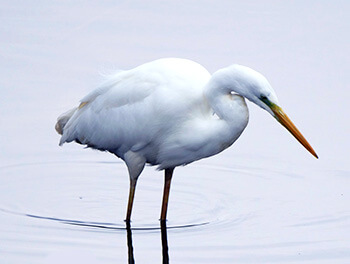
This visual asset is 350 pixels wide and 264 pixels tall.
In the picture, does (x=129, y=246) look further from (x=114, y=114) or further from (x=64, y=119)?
(x=64, y=119)

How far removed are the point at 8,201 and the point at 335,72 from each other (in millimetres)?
4427

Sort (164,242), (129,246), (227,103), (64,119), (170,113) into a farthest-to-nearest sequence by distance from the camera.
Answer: (64,119)
(164,242)
(129,246)
(170,113)
(227,103)

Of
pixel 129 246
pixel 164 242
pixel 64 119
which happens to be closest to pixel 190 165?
pixel 64 119

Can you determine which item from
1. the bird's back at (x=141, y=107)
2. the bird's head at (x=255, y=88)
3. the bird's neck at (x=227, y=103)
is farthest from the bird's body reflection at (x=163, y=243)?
the bird's head at (x=255, y=88)

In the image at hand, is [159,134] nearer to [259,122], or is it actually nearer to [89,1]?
[259,122]

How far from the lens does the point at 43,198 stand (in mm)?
8414

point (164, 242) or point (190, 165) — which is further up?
point (190, 165)

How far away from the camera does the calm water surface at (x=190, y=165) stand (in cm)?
744

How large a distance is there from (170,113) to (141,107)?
0.97 feet

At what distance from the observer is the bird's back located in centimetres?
729

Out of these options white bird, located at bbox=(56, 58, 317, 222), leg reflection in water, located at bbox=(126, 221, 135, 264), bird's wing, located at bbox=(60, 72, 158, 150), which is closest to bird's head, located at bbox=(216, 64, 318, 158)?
white bird, located at bbox=(56, 58, 317, 222)

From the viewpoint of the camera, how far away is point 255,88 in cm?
686

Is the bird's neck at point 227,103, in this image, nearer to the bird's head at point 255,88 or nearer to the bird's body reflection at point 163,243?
the bird's head at point 255,88

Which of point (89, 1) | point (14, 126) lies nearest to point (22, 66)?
point (14, 126)
